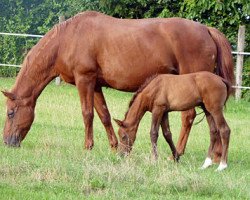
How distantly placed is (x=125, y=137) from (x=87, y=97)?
122 centimetres

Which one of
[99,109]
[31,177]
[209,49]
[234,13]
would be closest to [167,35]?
[209,49]

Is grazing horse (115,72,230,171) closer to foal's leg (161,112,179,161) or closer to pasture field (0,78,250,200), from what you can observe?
foal's leg (161,112,179,161)

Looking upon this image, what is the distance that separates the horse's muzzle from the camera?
11.4m

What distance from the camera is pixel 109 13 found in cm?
2264

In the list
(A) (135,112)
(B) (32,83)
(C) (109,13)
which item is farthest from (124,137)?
(C) (109,13)

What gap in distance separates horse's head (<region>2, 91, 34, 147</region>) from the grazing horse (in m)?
1.87

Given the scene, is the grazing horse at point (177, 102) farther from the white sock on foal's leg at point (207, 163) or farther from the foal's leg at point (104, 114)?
the foal's leg at point (104, 114)

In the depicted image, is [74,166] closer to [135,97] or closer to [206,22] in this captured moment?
[135,97]

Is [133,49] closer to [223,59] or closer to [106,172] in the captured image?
[223,59]

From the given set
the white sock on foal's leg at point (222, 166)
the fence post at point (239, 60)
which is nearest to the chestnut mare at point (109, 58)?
the white sock on foal's leg at point (222, 166)

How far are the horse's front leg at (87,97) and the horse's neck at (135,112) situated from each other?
0.98m

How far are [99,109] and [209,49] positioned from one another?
6.68 feet

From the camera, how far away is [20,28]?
83.7 ft

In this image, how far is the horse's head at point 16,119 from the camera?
11.5 metres
